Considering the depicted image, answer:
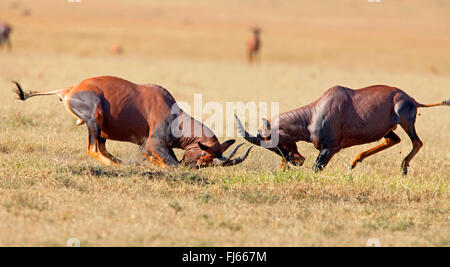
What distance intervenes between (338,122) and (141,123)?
280 centimetres

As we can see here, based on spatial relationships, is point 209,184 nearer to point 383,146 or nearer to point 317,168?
point 317,168

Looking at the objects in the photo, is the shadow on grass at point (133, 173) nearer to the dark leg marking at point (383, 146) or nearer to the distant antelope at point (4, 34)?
the dark leg marking at point (383, 146)

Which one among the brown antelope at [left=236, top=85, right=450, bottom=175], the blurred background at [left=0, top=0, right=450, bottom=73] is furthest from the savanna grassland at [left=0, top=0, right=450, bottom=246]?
the blurred background at [left=0, top=0, right=450, bottom=73]

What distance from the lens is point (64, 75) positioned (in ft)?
68.1

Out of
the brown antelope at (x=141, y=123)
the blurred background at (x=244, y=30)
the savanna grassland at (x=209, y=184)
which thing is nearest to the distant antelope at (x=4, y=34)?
the blurred background at (x=244, y=30)

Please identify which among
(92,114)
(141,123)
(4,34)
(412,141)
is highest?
(92,114)

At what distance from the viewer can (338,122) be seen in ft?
31.1

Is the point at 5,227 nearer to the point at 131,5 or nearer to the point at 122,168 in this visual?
the point at 122,168

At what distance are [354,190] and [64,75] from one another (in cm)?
1419

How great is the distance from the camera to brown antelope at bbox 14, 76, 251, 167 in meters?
9.28

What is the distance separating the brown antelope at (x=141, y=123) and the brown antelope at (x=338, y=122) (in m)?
0.82

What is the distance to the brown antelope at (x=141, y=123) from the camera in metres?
9.28

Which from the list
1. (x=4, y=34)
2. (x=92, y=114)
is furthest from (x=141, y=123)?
(x=4, y=34)

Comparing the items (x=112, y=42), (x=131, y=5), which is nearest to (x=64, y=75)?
(x=112, y=42)
